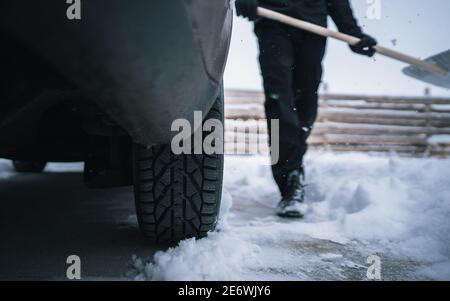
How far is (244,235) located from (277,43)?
3.38 feet

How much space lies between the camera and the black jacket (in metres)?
1.91

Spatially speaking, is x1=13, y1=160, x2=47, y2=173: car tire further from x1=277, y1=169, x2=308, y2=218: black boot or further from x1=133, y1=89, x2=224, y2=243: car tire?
x1=133, y1=89, x2=224, y2=243: car tire

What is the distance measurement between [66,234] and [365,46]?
1.86 m

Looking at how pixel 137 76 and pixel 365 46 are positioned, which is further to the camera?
pixel 365 46

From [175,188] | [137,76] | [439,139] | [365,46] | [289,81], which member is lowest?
[175,188]

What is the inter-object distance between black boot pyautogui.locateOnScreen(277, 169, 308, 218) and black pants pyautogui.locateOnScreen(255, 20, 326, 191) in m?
0.03

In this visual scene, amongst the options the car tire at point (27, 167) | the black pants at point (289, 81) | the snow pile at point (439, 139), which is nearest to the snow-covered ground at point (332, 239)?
the black pants at point (289, 81)

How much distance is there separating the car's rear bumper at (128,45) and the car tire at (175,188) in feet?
1.10

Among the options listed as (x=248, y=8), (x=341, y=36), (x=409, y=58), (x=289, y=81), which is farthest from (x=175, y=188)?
(x=409, y=58)

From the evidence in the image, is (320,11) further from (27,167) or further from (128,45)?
(27,167)

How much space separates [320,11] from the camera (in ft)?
6.48

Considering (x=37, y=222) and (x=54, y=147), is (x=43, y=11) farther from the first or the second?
(x=37, y=222)

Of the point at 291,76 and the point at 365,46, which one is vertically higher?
the point at 365,46

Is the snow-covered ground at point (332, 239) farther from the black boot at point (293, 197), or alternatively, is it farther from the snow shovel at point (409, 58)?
the snow shovel at point (409, 58)
